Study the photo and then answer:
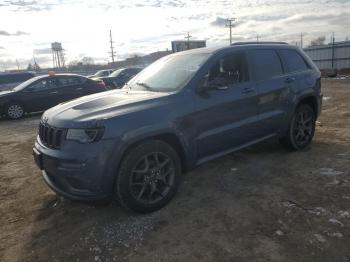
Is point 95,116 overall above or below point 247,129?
above

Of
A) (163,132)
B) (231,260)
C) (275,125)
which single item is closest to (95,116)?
(163,132)

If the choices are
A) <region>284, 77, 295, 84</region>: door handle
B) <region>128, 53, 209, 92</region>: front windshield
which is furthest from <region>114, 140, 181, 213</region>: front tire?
<region>284, 77, 295, 84</region>: door handle

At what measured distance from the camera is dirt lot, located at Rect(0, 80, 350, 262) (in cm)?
339

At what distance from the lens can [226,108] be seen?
473 centimetres

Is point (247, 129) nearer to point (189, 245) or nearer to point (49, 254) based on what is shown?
point (189, 245)

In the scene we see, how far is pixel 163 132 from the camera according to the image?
13.2 feet

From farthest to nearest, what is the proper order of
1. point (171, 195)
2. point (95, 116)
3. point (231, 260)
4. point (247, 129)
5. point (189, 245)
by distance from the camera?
point (247, 129)
point (171, 195)
point (95, 116)
point (189, 245)
point (231, 260)

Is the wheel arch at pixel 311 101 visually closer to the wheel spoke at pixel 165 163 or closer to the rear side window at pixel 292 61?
the rear side window at pixel 292 61

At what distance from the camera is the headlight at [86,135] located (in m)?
3.63

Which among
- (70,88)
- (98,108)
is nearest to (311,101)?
(98,108)

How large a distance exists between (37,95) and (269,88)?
9890mm

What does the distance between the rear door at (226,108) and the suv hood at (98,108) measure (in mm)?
594

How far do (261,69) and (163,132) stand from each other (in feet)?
7.11

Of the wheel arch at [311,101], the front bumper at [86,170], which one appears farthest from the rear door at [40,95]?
the front bumper at [86,170]
